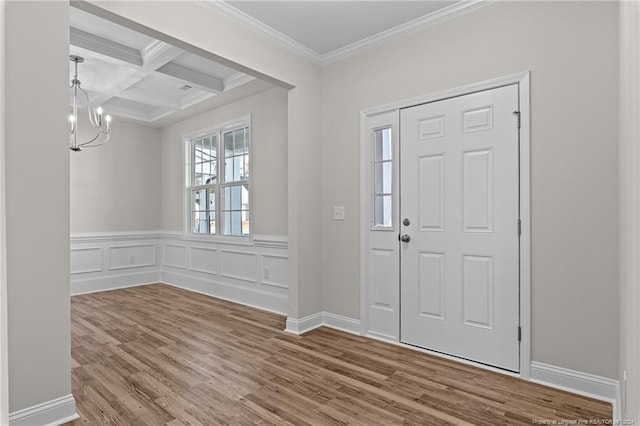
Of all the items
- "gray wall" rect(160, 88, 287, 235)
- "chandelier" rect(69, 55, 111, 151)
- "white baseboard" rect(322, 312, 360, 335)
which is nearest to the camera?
"white baseboard" rect(322, 312, 360, 335)

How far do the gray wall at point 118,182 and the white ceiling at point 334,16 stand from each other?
394 centimetres

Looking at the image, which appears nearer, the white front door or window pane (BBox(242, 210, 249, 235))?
the white front door

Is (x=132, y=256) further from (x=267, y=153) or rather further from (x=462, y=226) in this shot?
(x=462, y=226)

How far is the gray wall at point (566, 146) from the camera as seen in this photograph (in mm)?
2207

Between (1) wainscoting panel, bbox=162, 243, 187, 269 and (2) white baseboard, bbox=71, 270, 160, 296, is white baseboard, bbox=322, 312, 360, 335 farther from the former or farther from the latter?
(2) white baseboard, bbox=71, 270, 160, 296

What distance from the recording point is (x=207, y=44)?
2.75m

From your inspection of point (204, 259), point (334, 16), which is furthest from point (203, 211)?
point (334, 16)

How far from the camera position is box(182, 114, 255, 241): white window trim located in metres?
4.62

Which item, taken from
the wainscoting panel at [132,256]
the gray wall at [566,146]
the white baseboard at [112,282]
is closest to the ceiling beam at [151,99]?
the wainscoting panel at [132,256]

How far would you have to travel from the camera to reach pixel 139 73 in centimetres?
405

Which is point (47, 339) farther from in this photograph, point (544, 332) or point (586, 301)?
point (586, 301)

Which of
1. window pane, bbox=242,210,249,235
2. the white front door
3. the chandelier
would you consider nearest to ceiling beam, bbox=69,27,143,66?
the chandelier

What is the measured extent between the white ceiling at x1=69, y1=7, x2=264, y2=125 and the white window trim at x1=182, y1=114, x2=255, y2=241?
0.41 meters

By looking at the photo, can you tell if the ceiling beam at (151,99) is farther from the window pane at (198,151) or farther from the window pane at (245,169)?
the window pane at (245,169)
